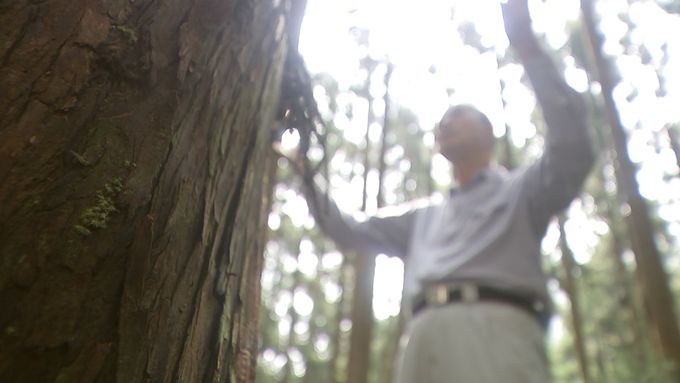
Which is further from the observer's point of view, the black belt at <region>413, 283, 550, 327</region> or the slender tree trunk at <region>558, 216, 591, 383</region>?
the slender tree trunk at <region>558, 216, 591, 383</region>

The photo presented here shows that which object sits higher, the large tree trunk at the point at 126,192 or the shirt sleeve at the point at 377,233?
the shirt sleeve at the point at 377,233

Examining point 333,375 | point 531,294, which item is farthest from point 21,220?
point 333,375

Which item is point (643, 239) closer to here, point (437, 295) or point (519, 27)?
point (437, 295)

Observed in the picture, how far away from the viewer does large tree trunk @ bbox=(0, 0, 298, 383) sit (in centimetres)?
54

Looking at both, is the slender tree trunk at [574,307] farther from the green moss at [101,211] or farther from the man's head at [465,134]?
the green moss at [101,211]

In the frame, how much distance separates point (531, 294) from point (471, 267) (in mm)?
209

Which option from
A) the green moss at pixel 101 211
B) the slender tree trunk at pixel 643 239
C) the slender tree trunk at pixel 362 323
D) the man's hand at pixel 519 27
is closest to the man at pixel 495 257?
the man's hand at pixel 519 27

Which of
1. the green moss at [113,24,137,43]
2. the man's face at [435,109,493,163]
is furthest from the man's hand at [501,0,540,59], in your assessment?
the green moss at [113,24,137,43]

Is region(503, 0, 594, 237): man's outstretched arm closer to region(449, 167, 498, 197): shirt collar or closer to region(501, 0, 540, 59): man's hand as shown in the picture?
region(501, 0, 540, 59): man's hand

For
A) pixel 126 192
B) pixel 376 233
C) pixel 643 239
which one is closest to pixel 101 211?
pixel 126 192

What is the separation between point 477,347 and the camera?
1.87 metres

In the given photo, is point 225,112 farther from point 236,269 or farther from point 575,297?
point 575,297

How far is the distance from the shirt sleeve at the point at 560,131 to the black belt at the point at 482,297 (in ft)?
1.21

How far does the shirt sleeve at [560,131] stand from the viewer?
188 centimetres
